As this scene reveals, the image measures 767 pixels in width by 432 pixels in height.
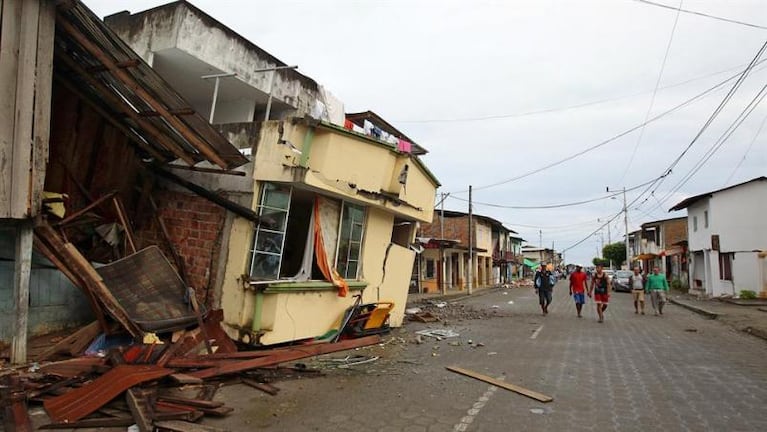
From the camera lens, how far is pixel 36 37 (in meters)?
6.71

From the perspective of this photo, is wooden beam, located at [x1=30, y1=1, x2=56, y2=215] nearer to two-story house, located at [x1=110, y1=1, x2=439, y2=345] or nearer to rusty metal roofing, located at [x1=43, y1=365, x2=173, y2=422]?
rusty metal roofing, located at [x1=43, y1=365, x2=173, y2=422]

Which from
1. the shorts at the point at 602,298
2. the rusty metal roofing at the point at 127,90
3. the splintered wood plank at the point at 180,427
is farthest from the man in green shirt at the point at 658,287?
the splintered wood plank at the point at 180,427

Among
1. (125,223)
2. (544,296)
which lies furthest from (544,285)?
(125,223)

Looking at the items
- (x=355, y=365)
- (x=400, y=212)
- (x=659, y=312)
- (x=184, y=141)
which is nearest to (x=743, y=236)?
(x=659, y=312)

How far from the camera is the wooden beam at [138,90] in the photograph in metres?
6.97

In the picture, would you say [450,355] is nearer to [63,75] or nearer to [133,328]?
[133,328]

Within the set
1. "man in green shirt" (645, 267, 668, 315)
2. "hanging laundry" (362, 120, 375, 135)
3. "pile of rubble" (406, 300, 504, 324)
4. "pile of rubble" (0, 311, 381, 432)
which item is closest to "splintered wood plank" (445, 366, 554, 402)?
"pile of rubble" (0, 311, 381, 432)

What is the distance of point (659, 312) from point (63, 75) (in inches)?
730

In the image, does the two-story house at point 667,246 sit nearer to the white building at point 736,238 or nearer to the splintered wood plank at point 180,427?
the white building at point 736,238

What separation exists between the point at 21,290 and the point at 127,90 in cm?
329

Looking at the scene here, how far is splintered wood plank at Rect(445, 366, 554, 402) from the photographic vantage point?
20.5 ft

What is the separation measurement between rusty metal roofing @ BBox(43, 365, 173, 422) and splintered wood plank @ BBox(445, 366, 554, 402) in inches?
165

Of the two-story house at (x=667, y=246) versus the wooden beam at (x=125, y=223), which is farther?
the two-story house at (x=667, y=246)

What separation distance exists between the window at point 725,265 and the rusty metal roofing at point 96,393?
2769 cm
